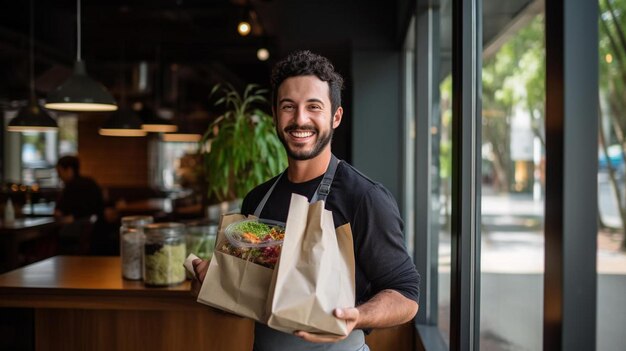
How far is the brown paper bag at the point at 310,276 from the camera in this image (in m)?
1.03

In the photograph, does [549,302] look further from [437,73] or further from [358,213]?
[437,73]

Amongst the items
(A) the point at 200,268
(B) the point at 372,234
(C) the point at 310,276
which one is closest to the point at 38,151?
(A) the point at 200,268

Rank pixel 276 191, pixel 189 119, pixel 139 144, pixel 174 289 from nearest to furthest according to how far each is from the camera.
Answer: pixel 276 191 → pixel 174 289 → pixel 189 119 → pixel 139 144

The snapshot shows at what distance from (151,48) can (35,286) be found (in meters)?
4.87

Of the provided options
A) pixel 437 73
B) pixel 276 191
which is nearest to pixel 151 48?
pixel 437 73

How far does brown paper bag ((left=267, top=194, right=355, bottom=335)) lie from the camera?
3.39 feet

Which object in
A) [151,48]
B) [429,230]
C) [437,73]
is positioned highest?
[151,48]

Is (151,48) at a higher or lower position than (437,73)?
higher

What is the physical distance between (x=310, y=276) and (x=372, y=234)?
9.6 inches

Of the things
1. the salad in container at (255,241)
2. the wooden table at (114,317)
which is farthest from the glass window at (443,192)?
the salad in container at (255,241)

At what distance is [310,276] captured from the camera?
1.06 metres

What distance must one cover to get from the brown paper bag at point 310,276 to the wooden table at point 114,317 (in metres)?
1.44

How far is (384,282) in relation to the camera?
123 cm

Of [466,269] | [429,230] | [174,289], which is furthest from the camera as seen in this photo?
[429,230]
